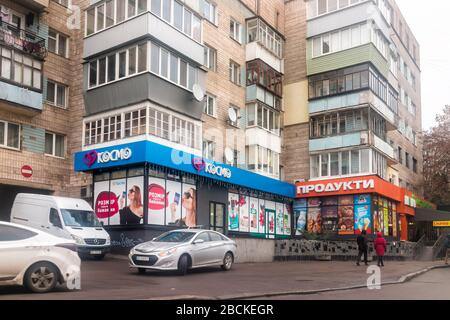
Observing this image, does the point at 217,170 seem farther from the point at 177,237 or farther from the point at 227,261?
the point at 177,237

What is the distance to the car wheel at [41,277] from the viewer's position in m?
11.4

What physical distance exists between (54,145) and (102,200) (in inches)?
179

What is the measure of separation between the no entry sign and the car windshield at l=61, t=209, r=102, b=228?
5221 mm

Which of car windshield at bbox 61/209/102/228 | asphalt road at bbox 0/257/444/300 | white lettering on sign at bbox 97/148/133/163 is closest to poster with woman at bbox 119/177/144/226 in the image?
white lettering on sign at bbox 97/148/133/163

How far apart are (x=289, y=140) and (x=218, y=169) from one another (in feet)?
39.2

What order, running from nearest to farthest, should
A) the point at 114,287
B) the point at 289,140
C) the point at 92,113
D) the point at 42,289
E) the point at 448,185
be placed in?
the point at 42,289 < the point at 114,287 < the point at 92,113 < the point at 289,140 < the point at 448,185

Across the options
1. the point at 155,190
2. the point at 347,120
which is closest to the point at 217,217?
the point at 155,190

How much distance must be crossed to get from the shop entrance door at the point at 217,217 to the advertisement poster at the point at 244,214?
198 cm

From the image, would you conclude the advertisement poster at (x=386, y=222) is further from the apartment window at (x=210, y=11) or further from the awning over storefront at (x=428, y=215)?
the apartment window at (x=210, y=11)

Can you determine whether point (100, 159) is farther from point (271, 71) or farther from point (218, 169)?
point (271, 71)

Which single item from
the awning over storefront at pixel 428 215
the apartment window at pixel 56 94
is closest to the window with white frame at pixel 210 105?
the apartment window at pixel 56 94
